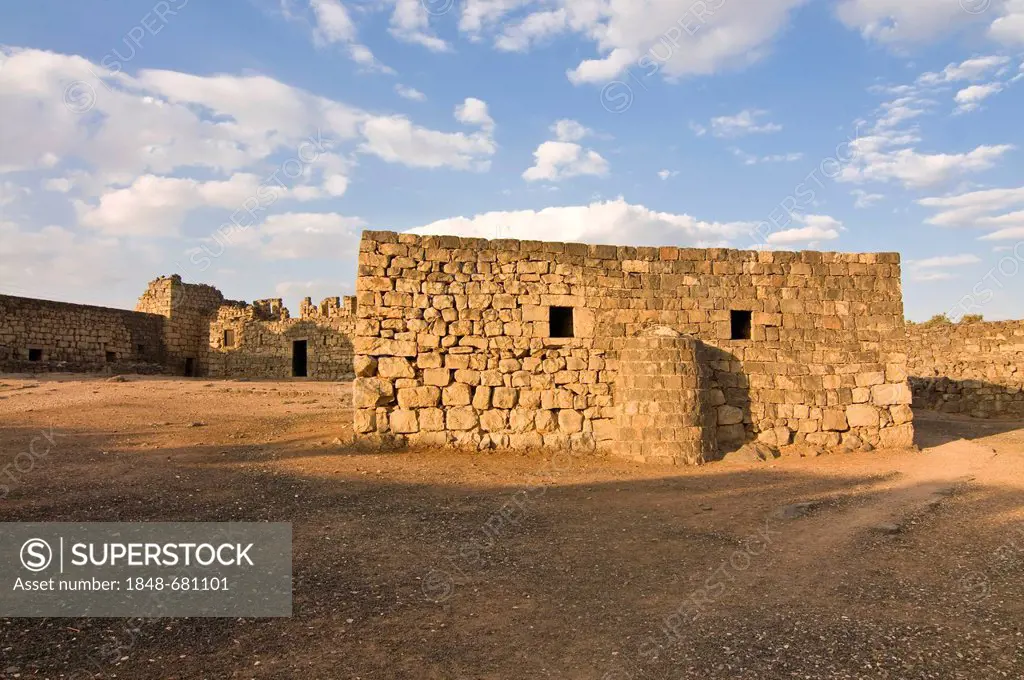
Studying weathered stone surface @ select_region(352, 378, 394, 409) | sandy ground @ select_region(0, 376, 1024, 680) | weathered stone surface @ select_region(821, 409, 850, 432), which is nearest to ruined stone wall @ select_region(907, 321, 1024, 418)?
A: sandy ground @ select_region(0, 376, 1024, 680)

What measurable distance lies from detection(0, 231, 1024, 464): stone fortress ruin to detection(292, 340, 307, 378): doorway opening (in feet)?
53.0

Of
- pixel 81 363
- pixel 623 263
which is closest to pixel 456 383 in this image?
pixel 623 263

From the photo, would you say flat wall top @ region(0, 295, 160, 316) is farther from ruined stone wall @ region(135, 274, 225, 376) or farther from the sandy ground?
the sandy ground

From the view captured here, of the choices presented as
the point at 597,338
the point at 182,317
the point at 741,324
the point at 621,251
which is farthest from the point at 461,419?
the point at 182,317

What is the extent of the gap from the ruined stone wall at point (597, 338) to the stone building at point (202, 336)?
15.0 metres

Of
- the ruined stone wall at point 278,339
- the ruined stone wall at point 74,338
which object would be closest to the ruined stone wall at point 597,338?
the ruined stone wall at point 278,339

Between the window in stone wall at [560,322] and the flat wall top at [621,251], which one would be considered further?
the window in stone wall at [560,322]

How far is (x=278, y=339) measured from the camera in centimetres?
2494

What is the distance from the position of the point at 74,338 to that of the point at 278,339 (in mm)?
6902

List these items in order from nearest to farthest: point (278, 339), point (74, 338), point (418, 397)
Answer: point (418, 397)
point (74, 338)
point (278, 339)

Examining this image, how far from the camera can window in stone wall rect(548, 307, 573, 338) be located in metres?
10.6

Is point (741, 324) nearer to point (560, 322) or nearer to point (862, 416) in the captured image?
point (862, 416)

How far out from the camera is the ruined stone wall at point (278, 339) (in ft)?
79.8

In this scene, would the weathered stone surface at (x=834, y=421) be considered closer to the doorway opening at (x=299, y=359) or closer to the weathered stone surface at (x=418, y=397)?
the weathered stone surface at (x=418, y=397)
